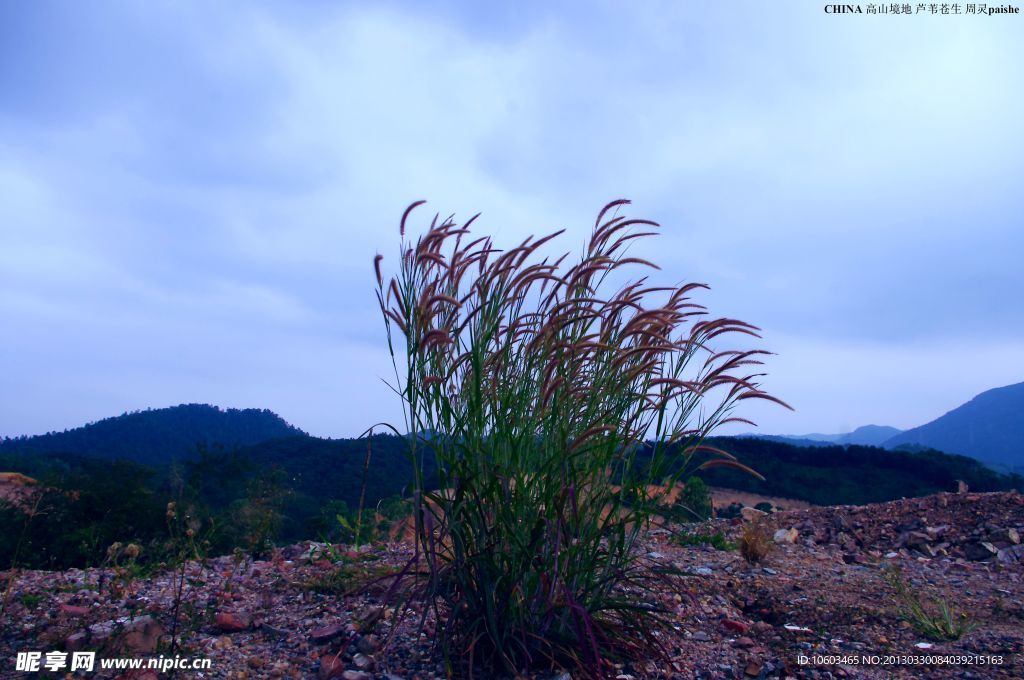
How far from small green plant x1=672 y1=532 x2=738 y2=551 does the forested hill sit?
1582 centimetres

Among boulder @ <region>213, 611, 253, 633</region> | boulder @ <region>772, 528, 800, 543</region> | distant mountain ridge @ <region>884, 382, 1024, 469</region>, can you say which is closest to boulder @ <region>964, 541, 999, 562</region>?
boulder @ <region>772, 528, 800, 543</region>

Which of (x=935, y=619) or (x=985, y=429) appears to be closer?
(x=935, y=619)

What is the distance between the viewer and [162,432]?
21859 mm

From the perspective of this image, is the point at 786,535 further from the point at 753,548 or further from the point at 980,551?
the point at 753,548

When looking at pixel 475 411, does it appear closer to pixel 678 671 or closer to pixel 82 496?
pixel 678 671

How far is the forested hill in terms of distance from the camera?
20.5 meters

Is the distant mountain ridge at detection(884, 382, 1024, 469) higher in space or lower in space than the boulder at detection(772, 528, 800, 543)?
higher

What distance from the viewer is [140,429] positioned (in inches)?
876

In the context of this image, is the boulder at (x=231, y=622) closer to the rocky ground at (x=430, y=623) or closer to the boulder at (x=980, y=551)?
the rocky ground at (x=430, y=623)

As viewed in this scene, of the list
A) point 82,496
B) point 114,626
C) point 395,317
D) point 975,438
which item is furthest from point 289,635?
point 975,438

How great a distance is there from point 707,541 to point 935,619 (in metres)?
2.44

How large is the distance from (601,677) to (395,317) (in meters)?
1.62

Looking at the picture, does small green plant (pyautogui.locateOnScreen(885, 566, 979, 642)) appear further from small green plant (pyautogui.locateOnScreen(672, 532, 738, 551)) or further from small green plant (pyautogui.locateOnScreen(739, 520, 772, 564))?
small green plant (pyautogui.locateOnScreen(672, 532, 738, 551))

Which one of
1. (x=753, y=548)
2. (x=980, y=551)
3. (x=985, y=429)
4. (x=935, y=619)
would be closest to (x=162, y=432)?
(x=753, y=548)
